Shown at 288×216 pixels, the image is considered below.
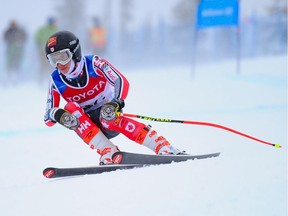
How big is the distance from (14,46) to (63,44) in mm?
10408

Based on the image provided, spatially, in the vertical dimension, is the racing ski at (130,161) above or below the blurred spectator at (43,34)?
below

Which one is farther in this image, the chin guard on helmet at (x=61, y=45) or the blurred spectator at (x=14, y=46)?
the blurred spectator at (x=14, y=46)

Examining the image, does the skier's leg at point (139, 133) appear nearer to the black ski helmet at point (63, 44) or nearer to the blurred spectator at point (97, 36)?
the black ski helmet at point (63, 44)

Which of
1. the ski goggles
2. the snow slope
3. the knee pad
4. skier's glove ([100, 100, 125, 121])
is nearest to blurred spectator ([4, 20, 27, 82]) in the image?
the snow slope

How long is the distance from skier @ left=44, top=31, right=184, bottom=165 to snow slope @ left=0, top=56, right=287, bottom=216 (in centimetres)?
65

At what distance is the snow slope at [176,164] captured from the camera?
122 inches

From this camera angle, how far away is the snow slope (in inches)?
122

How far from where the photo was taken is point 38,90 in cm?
1390

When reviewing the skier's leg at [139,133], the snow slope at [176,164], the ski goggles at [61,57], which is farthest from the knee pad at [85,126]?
the snow slope at [176,164]

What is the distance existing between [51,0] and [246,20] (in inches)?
A: 499

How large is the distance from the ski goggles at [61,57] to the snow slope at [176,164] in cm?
113

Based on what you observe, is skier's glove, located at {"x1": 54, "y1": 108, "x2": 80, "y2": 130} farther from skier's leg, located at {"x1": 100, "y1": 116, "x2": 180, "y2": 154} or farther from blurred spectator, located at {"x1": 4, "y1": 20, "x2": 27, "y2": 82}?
blurred spectator, located at {"x1": 4, "y1": 20, "x2": 27, "y2": 82}

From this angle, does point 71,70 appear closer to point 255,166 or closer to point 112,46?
point 255,166

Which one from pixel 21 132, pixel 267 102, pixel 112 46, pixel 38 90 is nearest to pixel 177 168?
pixel 21 132
